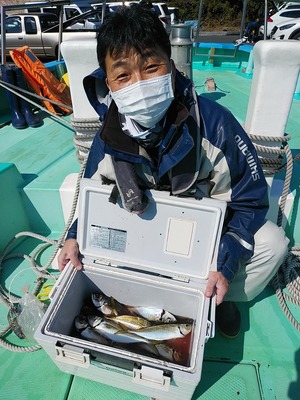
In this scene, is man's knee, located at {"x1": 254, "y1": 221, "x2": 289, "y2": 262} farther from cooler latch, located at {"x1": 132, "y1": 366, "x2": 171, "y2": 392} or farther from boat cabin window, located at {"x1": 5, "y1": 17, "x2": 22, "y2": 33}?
boat cabin window, located at {"x1": 5, "y1": 17, "x2": 22, "y2": 33}

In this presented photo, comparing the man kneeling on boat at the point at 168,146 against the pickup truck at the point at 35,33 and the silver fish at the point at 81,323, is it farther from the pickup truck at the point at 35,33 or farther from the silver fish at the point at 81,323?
the pickup truck at the point at 35,33

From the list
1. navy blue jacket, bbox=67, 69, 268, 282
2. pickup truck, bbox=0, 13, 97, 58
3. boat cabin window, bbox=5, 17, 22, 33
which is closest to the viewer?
navy blue jacket, bbox=67, 69, 268, 282

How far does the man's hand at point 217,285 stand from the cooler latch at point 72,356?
64 cm

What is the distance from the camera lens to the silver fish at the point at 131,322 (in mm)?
1626

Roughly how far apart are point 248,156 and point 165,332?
3.45 ft

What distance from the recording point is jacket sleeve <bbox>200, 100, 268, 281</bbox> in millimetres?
1351

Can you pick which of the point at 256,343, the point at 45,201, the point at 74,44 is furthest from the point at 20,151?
the point at 256,343

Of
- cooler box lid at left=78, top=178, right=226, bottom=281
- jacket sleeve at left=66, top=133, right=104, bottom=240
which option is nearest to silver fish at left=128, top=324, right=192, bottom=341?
cooler box lid at left=78, top=178, right=226, bottom=281

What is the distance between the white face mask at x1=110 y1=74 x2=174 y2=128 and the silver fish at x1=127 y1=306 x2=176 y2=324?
1.09 m

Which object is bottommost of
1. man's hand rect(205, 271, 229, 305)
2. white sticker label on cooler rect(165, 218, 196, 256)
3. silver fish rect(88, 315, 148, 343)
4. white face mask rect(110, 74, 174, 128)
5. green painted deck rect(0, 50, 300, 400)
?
green painted deck rect(0, 50, 300, 400)

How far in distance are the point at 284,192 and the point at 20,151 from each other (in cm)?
287

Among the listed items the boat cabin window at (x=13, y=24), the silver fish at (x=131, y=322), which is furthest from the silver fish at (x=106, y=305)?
the boat cabin window at (x=13, y=24)

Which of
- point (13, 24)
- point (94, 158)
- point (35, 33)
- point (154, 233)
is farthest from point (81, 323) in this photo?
point (13, 24)

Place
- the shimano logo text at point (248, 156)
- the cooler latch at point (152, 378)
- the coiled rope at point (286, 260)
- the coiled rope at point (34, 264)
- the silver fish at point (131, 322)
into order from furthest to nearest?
the coiled rope at point (286, 260) < the coiled rope at point (34, 264) < the silver fish at point (131, 322) < the shimano logo text at point (248, 156) < the cooler latch at point (152, 378)
